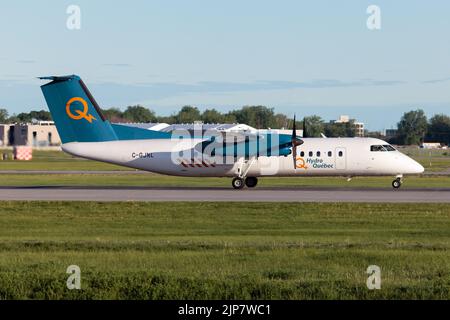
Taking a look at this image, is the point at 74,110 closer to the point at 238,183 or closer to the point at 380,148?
the point at 238,183

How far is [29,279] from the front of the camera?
16.4 meters

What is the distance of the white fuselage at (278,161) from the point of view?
4834cm

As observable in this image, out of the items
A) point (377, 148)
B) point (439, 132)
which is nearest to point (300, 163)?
point (377, 148)

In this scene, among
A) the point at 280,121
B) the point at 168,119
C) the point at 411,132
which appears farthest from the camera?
the point at 411,132

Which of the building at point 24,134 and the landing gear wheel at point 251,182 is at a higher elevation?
the building at point 24,134

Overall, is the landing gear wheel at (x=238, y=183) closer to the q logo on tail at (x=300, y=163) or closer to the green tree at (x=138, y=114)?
the q logo on tail at (x=300, y=163)

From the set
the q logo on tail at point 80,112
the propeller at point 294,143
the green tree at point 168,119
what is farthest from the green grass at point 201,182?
the green tree at point 168,119

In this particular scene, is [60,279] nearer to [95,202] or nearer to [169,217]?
[169,217]

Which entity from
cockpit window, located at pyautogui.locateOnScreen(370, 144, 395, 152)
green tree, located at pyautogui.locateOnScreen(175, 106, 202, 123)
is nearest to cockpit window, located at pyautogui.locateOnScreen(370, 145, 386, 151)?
cockpit window, located at pyautogui.locateOnScreen(370, 144, 395, 152)

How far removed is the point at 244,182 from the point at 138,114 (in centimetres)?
12437

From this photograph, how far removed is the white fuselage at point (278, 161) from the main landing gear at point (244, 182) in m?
0.51

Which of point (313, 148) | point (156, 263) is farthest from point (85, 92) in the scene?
point (156, 263)

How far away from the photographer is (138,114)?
172 m
